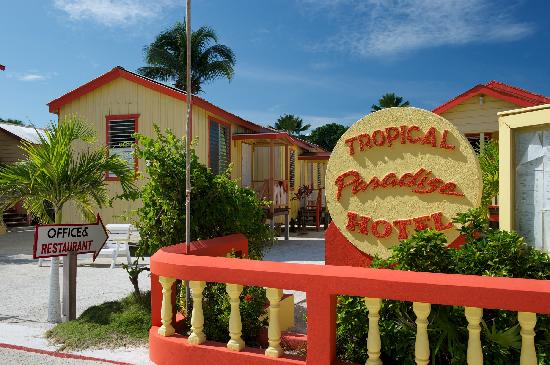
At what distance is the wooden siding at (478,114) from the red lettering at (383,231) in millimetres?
9633

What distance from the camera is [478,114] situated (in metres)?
13.4

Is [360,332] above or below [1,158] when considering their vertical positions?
below

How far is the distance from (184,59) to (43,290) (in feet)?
94.1

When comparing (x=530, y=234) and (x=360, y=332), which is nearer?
(x=360, y=332)

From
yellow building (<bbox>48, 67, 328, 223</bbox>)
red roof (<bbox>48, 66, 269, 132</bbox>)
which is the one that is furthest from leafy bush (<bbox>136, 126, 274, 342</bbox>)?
red roof (<bbox>48, 66, 269, 132</bbox>)

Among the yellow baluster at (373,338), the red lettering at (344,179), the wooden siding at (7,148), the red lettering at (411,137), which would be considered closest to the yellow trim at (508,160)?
the red lettering at (411,137)

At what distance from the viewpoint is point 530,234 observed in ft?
13.2

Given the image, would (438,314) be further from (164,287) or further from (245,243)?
(245,243)

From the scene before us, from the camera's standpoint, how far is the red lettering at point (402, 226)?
465 cm

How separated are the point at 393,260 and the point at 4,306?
648 centimetres

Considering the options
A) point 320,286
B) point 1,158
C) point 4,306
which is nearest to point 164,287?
point 320,286

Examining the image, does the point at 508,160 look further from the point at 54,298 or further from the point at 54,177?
the point at 54,298

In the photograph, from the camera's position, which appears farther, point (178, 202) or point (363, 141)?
point (178, 202)

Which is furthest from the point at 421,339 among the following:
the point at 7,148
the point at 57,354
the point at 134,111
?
the point at 7,148
